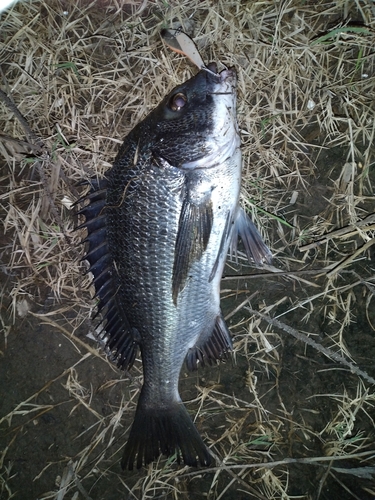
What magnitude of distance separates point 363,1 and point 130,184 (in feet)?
6.58

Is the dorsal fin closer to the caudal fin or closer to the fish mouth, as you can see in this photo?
the caudal fin

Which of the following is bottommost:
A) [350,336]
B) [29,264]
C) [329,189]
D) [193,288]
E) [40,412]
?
[350,336]

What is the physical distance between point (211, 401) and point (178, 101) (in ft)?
7.15

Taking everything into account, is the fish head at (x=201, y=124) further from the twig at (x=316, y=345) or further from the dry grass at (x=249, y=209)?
the twig at (x=316, y=345)

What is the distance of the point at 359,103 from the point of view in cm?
257

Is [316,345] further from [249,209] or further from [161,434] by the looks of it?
[161,434]

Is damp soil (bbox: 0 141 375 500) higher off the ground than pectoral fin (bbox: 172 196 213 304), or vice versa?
pectoral fin (bbox: 172 196 213 304)

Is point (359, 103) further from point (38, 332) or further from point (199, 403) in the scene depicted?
point (38, 332)

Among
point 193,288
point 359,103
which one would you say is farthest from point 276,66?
point 193,288

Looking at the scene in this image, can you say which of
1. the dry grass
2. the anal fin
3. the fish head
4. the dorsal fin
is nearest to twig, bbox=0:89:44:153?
the dry grass

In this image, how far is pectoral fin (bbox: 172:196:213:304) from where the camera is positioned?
203cm

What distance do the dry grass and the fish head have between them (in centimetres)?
58

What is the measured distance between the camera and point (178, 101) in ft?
6.72

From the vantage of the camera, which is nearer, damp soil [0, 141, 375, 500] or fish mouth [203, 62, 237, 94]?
fish mouth [203, 62, 237, 94]
